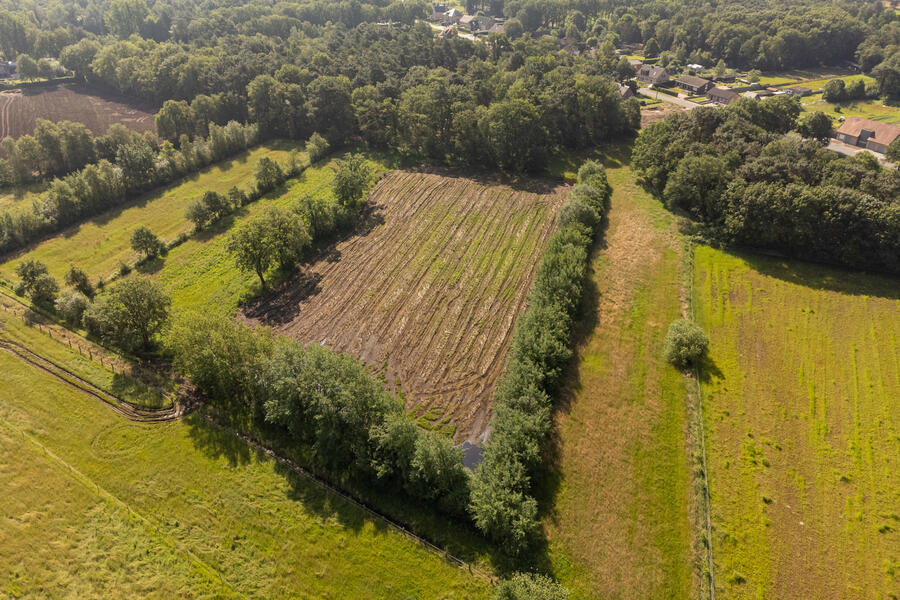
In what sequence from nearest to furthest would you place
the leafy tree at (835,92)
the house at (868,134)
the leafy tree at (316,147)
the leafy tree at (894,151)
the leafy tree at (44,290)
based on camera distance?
the leafy tree at (44,290), the leafy tree at (894,151), the house at (868,134), the leafy tree at (316,147), the leafy tree at (835,92)

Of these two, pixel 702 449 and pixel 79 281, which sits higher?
pixel 702 449

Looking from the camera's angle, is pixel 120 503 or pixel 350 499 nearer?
pixel 120 503

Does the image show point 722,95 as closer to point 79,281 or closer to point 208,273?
point 208,273

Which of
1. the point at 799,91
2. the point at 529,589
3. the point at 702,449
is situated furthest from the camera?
the point at 799,91

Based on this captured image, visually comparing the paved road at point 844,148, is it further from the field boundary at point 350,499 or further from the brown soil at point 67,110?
the brown soil at point 67,110

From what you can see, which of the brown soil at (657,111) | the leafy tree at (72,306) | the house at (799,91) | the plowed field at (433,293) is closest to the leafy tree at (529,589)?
the plowed field at (433,293)

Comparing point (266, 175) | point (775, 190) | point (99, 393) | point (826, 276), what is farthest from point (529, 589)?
point (266, 175)
